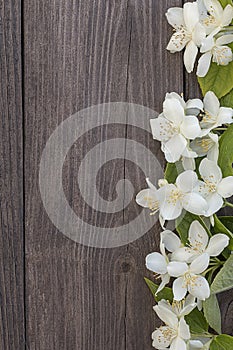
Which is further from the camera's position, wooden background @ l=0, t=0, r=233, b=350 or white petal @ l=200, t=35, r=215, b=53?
wooden background @ l=0, t=0, r=233, b=350

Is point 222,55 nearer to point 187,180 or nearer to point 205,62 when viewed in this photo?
point 205,62

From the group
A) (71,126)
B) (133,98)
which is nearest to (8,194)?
(71,126)

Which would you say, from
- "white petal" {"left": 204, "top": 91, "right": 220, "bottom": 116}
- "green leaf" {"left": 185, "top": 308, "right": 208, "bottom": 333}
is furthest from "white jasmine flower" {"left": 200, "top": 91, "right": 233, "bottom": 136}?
"green leaf" {"left": 185, "top": 308, "right": 208, "bottom": 333}

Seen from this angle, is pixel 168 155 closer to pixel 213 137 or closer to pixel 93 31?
pixel 213 137

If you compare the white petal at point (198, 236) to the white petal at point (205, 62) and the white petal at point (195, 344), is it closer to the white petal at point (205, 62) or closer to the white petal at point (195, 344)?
the white petal at point (195, 344)

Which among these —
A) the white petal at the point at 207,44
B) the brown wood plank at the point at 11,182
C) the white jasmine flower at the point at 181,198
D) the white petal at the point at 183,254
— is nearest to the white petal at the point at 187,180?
the white jasmine flower at the point at 181,198

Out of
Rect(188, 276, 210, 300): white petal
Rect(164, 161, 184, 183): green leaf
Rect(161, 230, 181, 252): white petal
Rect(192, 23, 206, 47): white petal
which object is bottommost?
Rect(188, 276, 210, 300): white petal

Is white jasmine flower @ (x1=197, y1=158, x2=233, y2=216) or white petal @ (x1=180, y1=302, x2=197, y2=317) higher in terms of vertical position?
white jasmine flower @ (x1=197, y1=158, x2=233, y2=216)

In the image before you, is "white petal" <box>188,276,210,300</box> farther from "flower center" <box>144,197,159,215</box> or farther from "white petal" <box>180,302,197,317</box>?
"flower center" <box>144,197,159,215</box>
